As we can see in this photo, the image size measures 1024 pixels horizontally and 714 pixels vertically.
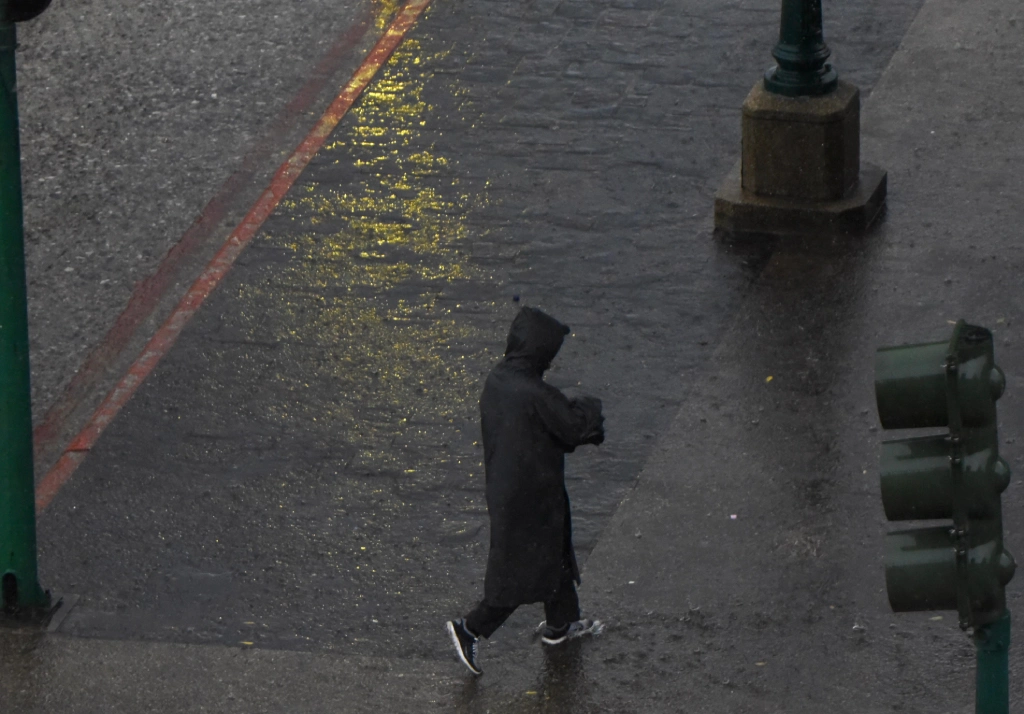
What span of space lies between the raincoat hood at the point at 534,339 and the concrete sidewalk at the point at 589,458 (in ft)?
4.29

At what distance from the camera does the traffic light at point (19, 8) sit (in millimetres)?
7645

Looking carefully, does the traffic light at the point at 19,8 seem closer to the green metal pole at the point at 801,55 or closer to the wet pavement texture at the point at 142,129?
the wet pavement texture at the point at 142,129

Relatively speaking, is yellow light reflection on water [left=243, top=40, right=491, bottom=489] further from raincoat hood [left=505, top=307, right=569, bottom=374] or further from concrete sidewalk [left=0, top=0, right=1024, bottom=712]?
raincoat hood [left=505, top=307, right=569, bottom=374]

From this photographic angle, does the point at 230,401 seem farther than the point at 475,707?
Yes

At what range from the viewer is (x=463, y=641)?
755cm

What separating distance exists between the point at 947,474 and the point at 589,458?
14.3 ft

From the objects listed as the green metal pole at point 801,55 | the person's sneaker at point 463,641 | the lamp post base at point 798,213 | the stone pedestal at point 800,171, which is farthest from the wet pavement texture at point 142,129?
the green metal pole at point 801,55

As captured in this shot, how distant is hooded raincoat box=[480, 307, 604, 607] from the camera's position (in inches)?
287

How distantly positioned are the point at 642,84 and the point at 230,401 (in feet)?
14.4

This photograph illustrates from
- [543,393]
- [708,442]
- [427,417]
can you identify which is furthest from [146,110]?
[543,393]

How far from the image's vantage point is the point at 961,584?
4.82m

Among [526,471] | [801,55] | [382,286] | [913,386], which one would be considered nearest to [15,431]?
[526,471]

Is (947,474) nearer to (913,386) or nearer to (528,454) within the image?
(913,386)

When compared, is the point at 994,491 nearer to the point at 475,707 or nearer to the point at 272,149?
the point at 475,707
